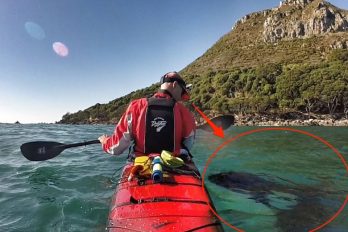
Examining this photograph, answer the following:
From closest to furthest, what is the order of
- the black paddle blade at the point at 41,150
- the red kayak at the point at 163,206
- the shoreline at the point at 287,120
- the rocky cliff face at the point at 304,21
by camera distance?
the red kayak at the point at 163,206
the black paddle blade at the point at 41,150
the shoreline at the point at 287,120
the rocky cliff face at the point at 304,21

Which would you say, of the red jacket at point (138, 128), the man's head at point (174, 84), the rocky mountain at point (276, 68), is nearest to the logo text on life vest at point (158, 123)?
the red jacket at point (138, 128)

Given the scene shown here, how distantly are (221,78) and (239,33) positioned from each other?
5546 centimetres

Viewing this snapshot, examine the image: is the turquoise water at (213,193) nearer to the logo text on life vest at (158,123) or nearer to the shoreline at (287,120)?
the logo text on life vest at (158,123)

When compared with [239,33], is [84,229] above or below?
below

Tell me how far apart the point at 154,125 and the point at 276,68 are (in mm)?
82133

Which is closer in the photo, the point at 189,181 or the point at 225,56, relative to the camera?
Answer: the point at 189,181

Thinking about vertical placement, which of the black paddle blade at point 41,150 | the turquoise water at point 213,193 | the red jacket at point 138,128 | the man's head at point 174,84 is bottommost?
the turquoise water at point 213,193

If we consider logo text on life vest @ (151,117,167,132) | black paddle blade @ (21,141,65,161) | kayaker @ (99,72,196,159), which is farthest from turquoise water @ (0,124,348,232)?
logo text on life vest @ (151,117,167,132)

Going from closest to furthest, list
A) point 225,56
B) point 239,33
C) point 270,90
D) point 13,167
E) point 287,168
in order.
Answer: point 13,167 → point 287,168 → point 270,90 → point 225,56 → point 239,33

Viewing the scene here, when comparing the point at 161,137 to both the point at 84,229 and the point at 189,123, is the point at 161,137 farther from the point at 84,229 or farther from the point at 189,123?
the point at 84,229

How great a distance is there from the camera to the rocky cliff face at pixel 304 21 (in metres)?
110

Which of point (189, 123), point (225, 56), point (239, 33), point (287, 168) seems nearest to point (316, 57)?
point (225, 56)

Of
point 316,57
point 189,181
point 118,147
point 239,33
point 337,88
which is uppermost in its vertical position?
point 239,33

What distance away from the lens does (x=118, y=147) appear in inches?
229
